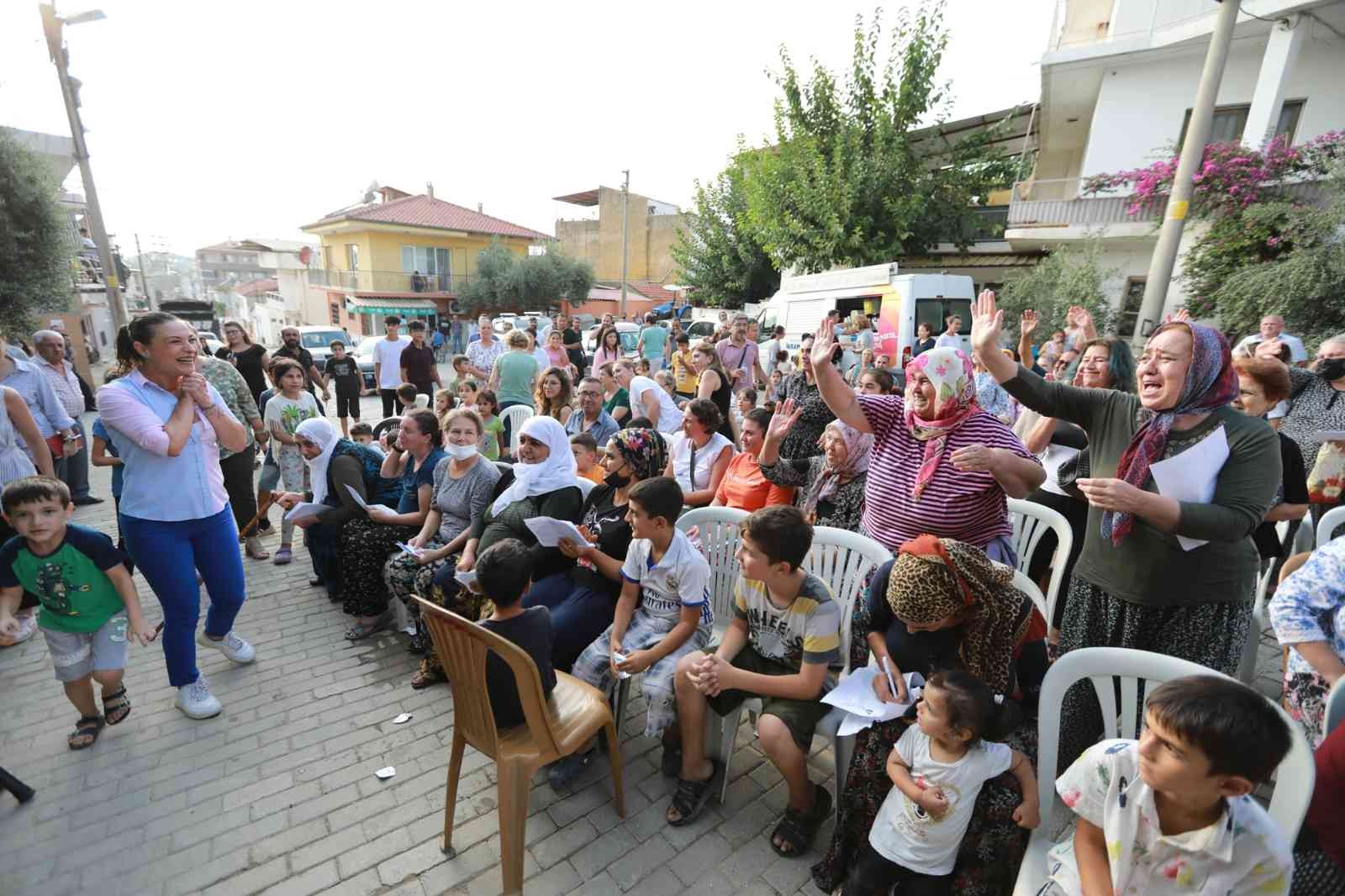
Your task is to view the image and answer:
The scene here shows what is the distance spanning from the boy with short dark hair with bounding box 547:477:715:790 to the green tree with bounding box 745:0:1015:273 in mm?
14496

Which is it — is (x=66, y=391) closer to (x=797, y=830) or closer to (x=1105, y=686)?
(x=797, y=830)

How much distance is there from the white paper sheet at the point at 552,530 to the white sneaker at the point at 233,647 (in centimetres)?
202

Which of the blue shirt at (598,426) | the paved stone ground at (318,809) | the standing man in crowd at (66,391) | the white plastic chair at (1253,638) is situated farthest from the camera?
the standing man in crowd at (66,391)

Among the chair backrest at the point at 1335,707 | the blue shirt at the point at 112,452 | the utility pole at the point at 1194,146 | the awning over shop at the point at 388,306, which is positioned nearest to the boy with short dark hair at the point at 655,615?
the chair backrest at the point at 1335,707

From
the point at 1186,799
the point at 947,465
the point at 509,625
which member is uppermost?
the point at 947,465

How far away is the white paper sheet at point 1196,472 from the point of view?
6.33 feet

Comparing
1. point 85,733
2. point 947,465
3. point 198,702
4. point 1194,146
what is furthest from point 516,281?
point 947,465

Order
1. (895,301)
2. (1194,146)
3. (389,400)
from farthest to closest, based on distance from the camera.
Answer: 1. (895,301)
2. (389,400)
3. (1194,146)

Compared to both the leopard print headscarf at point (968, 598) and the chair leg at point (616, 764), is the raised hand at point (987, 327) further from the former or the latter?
the chair leg at point (616, 764)

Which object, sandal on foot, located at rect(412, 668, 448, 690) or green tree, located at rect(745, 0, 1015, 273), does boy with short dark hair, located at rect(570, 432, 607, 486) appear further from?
green tree, located at rect(745, 0, 1015, 273)

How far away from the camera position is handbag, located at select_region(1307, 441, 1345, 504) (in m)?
3.19

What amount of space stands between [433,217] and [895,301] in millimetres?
26541

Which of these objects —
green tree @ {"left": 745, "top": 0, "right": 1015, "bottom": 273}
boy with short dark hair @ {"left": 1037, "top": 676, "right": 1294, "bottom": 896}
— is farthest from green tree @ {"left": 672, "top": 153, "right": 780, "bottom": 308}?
boy with short dark hair @ {"left": 1037, "top": 676, "right": 1294, "bottom": 896}

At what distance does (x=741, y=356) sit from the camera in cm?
858
